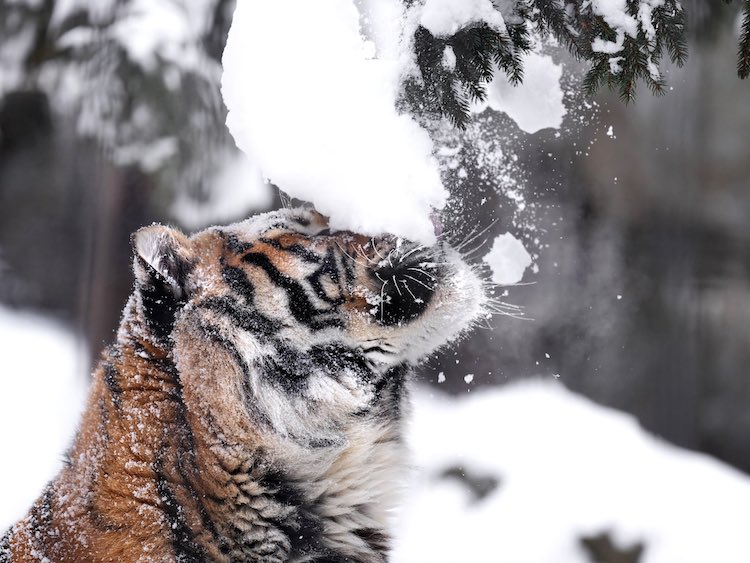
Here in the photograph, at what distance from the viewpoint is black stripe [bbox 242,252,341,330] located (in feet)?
2.39

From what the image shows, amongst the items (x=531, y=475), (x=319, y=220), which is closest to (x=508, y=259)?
(x=531, y=475)

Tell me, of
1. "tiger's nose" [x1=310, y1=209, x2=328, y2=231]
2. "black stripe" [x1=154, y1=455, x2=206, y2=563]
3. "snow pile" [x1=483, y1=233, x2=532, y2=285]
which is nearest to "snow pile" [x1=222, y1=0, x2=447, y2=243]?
"tiger's nose" [x1=310, y1=209, x2=328, y2=231]

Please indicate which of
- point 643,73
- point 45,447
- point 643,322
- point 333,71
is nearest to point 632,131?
point 643,322

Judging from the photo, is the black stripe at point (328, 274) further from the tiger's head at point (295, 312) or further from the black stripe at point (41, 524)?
the black stripe at point (41, 524)

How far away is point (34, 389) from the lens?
1.74 metres

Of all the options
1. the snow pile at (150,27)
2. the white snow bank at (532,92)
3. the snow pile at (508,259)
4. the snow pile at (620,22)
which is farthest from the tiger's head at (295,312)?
the snow pile at (150,27)

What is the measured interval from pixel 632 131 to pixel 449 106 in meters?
1.59

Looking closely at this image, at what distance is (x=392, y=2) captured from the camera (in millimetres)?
803

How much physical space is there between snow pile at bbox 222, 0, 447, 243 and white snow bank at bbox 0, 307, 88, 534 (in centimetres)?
119

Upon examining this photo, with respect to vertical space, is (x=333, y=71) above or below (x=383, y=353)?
above

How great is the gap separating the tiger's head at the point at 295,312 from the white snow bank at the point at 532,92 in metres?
0.60

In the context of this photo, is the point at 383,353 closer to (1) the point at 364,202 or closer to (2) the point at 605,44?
(1) the point at 364,202

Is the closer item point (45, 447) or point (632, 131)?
point (45, 447)

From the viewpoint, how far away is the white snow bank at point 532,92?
1325 mm
